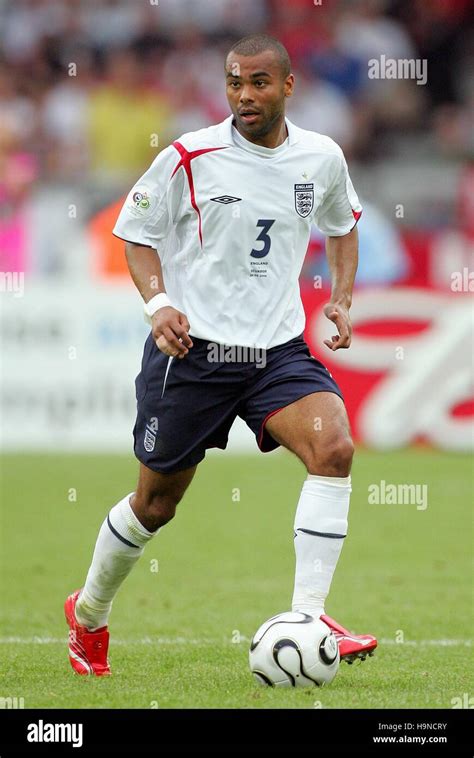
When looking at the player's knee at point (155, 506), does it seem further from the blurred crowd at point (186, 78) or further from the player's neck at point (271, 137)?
the blurred crowd at point (186, 78)

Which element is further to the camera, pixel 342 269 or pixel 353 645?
pixel 342 269

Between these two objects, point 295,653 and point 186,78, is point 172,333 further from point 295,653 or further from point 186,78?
point 186,78

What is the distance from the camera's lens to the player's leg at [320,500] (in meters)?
5.42

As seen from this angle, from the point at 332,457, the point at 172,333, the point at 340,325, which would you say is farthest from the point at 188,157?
the point at 332,457

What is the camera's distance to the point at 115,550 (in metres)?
5.96

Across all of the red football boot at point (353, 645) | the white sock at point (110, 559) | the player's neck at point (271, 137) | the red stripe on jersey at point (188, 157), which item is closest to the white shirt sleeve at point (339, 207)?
the player's neck at point (271, 137)

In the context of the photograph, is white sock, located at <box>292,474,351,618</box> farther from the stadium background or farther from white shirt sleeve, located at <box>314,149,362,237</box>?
white shirt sleeve, located at <box>314,149,362,237</box>

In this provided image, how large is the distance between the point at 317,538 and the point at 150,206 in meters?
1.45

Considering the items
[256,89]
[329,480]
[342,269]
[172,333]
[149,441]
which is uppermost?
[256,89]

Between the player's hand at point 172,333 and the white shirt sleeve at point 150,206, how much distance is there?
430 millimetres

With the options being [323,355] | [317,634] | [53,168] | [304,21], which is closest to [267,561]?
[317,634]

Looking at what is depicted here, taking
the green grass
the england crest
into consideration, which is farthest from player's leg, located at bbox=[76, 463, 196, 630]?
the england crest

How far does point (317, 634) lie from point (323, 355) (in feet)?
29.1

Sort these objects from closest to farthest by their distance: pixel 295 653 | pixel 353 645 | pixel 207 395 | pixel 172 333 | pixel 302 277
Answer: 1. pixel 295 653
2. pixel 172 333
3. pixel 353 645
4. pixel 207 395
5. pixel 302 277
